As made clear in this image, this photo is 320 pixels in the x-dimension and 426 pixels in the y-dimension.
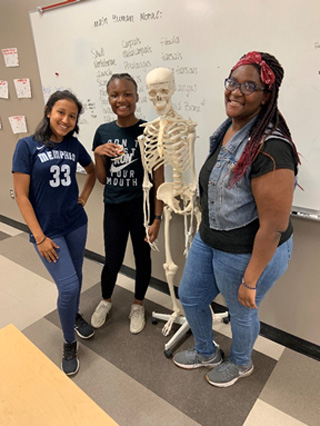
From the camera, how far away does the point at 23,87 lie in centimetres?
266

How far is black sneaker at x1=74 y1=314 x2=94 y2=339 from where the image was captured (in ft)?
6.42

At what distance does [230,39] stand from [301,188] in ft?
2.63

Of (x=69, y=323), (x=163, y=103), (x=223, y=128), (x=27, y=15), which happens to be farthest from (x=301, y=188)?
(x=27, y=15)

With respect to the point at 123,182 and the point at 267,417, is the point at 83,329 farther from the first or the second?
the point at 267,417

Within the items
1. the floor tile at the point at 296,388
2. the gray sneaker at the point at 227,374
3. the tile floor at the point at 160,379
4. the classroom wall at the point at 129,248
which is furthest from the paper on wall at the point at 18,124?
the floor tile at the point at 296,388

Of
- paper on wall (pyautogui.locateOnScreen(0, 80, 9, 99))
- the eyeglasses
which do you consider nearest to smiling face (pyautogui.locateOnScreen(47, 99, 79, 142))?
the eyeglasses

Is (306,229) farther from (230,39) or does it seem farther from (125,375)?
(125,375)

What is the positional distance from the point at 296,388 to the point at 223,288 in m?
0.79

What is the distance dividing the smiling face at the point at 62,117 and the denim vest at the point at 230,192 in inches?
29.3

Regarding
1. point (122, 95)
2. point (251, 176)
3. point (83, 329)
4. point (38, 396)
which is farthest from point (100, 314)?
point (251, 176)

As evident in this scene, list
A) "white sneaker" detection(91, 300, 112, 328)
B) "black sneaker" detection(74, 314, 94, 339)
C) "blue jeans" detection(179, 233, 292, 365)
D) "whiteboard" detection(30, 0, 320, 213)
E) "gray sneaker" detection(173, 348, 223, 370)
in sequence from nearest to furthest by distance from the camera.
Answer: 1. "blue jeans" detection(179, 233, 292, 365)
2. "whiteboard" detection(30, 0, 320, 213)
3. "gray sneaker" detection(173, 348, 223, 370)
4. "black sneaker" detection(74, 314, 94, 339)
5. "white sneaker" detection(91, 300, 112, 328)

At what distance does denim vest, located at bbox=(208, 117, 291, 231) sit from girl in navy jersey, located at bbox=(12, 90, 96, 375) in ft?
2.51

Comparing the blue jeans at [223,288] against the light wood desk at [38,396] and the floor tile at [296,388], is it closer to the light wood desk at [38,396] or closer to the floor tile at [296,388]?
the floor tile at [296,388]

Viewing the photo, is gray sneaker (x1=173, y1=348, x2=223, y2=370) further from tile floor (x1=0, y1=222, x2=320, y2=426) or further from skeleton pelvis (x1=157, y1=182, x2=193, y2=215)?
skeleton pelvis (x1=157, y1=182, x2=193, y2=215)
